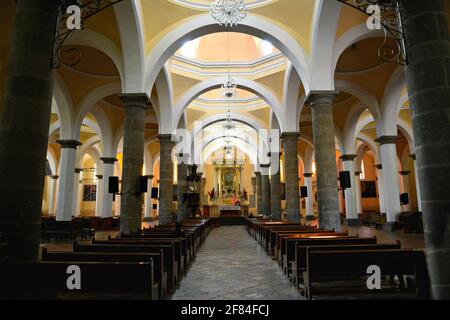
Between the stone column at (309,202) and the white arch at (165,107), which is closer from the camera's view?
the white arch at (165,107)

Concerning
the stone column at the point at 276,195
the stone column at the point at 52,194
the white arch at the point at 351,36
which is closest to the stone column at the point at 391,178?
the white arch at the point at 351,36

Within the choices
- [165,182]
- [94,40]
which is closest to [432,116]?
[94,40]

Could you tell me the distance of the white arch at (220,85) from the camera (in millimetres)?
15242

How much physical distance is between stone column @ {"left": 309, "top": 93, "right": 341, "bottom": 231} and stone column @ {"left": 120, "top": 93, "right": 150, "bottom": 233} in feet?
17.3

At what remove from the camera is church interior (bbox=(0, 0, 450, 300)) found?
345 centimetres

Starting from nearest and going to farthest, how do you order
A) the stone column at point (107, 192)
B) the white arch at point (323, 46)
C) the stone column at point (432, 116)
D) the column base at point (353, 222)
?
the stone column at point (432, 116), the white arch at point (323, 46), the stone column at point (107, 192), the column base at point (353, 222)

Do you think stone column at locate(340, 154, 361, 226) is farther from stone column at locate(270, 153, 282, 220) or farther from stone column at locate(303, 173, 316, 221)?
stone column at locate(303, 173, 316, 221)

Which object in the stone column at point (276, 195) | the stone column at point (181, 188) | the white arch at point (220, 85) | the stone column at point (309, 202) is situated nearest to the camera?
the white arch at point (220, 85)

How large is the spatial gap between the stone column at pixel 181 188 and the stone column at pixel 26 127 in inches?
524

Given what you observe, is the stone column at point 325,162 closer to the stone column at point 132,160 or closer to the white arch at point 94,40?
the stone column at point 132,160

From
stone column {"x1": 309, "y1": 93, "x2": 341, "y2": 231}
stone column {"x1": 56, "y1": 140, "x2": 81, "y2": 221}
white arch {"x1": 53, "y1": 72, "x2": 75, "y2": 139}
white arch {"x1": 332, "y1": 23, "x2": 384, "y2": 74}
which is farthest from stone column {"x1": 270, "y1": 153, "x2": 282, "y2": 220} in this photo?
white arch {"x1": 53, "y1": 72, "x2": 75, "y2": 139}

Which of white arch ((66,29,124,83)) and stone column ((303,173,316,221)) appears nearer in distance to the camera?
white arch ((66,29,124,83))

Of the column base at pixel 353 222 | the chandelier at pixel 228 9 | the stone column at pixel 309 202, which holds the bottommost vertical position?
the column base at pixel 353 222

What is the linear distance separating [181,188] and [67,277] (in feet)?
47.9
